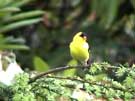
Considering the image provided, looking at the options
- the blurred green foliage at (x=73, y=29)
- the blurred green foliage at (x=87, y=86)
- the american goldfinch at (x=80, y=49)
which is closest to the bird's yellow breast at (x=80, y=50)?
the american goldfinch at (x=80, y=49)

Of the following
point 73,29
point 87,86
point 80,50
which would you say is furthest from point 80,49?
point 73,29

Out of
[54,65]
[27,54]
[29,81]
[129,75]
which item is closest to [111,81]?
[129,75]

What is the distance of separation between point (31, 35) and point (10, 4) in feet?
3.85

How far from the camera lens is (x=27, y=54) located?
9.80 ft

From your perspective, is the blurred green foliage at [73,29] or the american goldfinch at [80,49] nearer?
the american goldfinch at [80,49]

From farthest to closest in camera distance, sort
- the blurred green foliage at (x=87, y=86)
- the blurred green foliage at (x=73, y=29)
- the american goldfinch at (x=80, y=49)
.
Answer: the blurred green foliage at (x=73, y=29) < the american goldfinch at (x=80, y=49) < the blurred green foliage at (x=87, y=86)

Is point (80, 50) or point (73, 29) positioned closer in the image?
point (80, 50)

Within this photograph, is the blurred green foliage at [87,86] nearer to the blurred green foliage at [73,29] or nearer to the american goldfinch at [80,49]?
the american goldfinch at [80,49]

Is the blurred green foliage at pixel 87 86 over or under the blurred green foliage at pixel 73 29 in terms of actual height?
under

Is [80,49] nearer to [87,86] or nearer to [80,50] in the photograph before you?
[80,50]

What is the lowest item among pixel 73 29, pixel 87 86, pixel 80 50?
pixel 87 86

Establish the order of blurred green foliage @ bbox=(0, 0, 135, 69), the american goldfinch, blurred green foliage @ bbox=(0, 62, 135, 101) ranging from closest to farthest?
blurred green foliage @ bbox=(0, 62, 135, 101)
the american goldfinch
blurred green foliage @ bbox=(0, 0, 135, 69)

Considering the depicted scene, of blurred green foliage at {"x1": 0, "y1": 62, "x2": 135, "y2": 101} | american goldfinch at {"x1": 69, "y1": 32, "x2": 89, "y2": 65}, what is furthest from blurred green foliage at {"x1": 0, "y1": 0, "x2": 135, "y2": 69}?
blurred green foliage at {"x1": 0, "y1": 62, "x2": 135, "y2": 101}

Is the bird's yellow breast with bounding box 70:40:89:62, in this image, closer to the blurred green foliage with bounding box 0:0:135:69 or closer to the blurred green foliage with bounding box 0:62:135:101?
the blurred green foliage with bounding box 0:62:135:101
